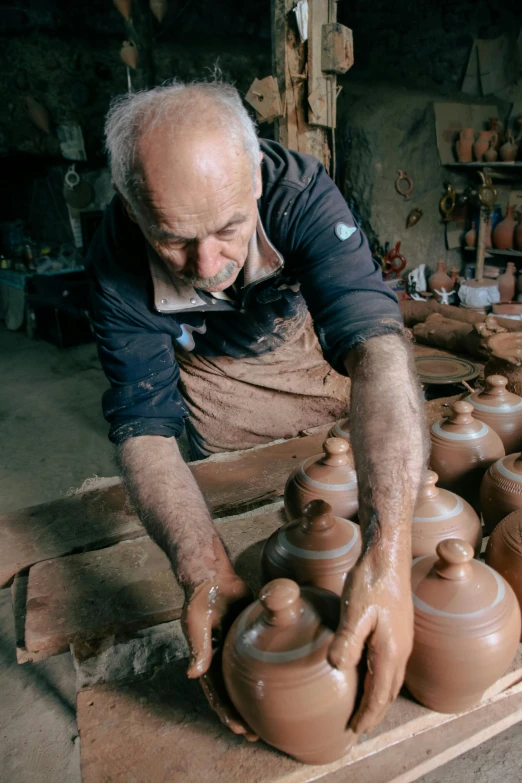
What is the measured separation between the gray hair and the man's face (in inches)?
1.4

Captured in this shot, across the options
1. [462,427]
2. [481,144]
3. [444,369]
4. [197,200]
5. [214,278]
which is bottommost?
[444,369]

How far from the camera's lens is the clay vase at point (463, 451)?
68.8 inches

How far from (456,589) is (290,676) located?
0.39 meters

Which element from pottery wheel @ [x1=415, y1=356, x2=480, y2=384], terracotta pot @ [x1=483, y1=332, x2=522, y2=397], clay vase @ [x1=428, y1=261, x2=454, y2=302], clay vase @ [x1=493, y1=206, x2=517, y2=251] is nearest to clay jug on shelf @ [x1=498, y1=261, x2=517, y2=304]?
clay vase @ [x1=493, y1=206, x2=517, y2=251]

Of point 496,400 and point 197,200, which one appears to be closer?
point 197,200

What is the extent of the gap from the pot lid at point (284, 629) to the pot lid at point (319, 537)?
208 mm

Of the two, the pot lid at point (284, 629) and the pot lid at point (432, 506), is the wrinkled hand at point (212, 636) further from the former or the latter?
the pot lid at point (432, 506)

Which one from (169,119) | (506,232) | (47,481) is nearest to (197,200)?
(169,119)

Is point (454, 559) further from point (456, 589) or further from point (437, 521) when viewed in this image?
point (437, 521)

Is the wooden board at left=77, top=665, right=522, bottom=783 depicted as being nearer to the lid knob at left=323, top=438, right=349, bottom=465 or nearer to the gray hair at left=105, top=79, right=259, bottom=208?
the lid knob at left=323, top=438, right=349, bottom=465

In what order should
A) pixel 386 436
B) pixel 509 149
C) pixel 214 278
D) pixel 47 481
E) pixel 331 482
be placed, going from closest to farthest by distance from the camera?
pixel 386 436 → pixel 214 278 → pixel 331 482 → pixel 47 481 → pixel 509 149

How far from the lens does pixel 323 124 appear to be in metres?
3.09

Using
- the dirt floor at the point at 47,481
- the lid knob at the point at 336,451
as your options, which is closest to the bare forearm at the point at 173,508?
the lid knob at the point at 336,451

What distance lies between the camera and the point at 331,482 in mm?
1592
